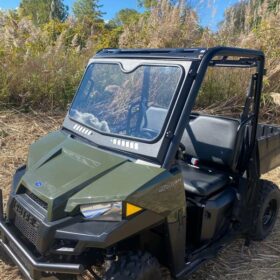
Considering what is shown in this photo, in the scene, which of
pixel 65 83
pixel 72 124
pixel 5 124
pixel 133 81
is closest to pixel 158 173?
pixel 133 81

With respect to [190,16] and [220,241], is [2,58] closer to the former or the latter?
[190,16]

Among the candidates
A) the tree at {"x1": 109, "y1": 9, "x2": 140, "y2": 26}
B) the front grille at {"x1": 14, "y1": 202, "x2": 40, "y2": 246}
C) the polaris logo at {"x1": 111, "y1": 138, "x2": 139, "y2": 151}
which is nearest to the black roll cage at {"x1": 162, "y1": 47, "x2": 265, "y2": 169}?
the polaris logo at {"x1": 111, "y1": 138, "x2": 139, "y2": 151}

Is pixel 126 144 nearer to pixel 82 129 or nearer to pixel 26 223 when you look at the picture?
pixel 82 129

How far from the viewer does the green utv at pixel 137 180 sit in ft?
5.98

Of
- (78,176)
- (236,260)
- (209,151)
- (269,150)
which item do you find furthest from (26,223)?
(269,150)

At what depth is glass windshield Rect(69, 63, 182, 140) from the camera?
2.17 m

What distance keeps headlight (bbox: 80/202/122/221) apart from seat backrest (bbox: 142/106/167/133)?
0.53 meters

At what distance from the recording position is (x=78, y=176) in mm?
1981

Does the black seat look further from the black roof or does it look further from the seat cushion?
the black roof

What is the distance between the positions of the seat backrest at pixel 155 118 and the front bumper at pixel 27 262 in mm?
845

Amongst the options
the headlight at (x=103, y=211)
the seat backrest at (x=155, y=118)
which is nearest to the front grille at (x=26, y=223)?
the headlight at (x=103, y=211)

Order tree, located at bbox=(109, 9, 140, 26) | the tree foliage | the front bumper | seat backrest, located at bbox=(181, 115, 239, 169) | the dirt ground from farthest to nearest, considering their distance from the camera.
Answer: tree, located at bbox=(109, 9, 140, 26)
the tree foliage
seat backrest, located at bbox=(181, 115, 239, 169)
the dirt ground
the front bumper

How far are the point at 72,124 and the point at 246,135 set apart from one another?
129 centimetres

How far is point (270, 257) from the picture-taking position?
9.79ft
